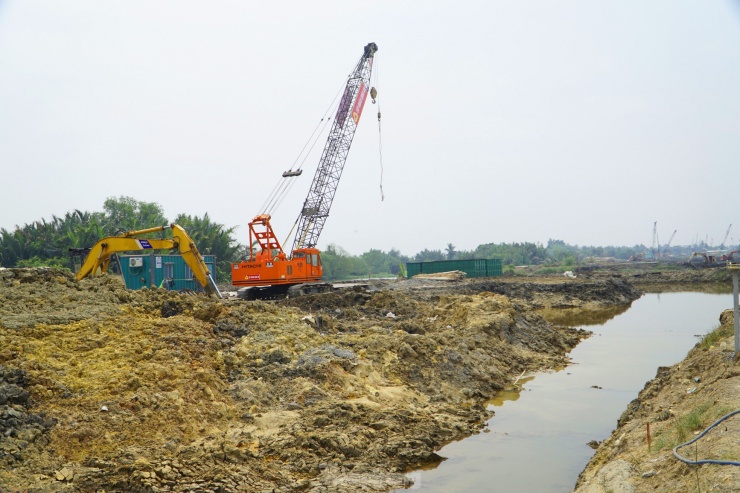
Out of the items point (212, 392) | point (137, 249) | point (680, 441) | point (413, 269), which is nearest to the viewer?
point (680, 441)

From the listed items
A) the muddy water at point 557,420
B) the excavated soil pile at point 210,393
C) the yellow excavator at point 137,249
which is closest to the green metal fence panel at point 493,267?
the muddy water at point 557,420

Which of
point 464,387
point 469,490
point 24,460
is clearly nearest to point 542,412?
point 464,387

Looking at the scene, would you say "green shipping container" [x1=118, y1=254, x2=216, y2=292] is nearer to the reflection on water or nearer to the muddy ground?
the muddy ground

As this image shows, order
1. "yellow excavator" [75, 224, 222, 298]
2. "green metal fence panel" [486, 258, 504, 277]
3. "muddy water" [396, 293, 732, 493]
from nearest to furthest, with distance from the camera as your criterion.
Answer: "muddy water" [396, 293, 732, 493] < "yellow excavator" [75, 224, 222, 298] < "green metal fence panel" [486, 258, 504, 277]

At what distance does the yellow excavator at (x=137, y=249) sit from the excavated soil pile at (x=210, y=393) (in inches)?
116

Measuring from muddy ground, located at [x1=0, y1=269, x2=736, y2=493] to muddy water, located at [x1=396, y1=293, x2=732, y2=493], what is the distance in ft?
1.50

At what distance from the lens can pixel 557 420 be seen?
1123 cm

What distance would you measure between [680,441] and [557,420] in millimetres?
4916

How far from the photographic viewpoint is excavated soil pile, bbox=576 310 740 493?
5.34 m

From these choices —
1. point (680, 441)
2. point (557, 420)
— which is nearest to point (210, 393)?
point (557, 420)

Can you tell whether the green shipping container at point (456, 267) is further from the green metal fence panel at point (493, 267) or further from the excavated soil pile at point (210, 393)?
the excavated soil pile at point (210, 393)

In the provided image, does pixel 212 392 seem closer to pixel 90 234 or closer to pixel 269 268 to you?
pixel 269 268

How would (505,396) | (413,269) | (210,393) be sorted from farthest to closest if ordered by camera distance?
(413,269)
(505,396)
(210,393)

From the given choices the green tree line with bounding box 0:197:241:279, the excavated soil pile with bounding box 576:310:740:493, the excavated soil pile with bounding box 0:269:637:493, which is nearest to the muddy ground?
the excavated soil pile with bounding box 0:269:637:493
